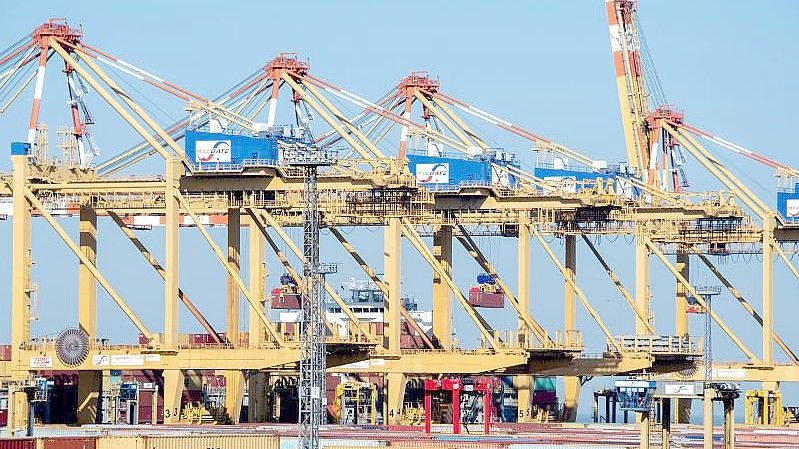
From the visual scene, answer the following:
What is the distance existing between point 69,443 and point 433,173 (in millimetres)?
31231

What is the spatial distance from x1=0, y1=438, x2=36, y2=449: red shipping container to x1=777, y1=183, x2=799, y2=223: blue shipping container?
49.0 meters

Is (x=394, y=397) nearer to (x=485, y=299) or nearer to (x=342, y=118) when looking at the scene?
(x=342, y=118)

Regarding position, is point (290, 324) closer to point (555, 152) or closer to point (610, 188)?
point (555, 152)

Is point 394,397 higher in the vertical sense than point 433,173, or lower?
lower

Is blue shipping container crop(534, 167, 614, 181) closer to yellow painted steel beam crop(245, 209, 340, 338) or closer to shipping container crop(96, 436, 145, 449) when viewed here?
yellow painted steel beam crop(245, 209, 340, 338)

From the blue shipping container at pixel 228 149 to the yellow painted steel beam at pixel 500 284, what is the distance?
14231mm

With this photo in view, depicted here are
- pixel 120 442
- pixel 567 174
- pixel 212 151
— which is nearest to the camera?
pixel 120 442

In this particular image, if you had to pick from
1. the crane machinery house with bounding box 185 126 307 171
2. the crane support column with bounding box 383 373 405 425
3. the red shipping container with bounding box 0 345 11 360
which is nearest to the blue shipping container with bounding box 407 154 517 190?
the crane machinery house with bounding box 185 126 307 171

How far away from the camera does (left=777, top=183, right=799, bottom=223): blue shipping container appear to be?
341ft

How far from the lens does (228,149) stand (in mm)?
89312

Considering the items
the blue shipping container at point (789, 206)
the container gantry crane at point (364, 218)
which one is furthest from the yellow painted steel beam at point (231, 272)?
the blue shipping container at point (789, 206)

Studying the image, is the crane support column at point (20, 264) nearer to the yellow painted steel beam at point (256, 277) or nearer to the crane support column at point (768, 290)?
the yellow painted steel beam at point (256, 277)

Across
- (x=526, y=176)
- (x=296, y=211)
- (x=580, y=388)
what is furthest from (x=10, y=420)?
(x=580, y=388)

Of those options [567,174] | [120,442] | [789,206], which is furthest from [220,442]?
[789,206]
